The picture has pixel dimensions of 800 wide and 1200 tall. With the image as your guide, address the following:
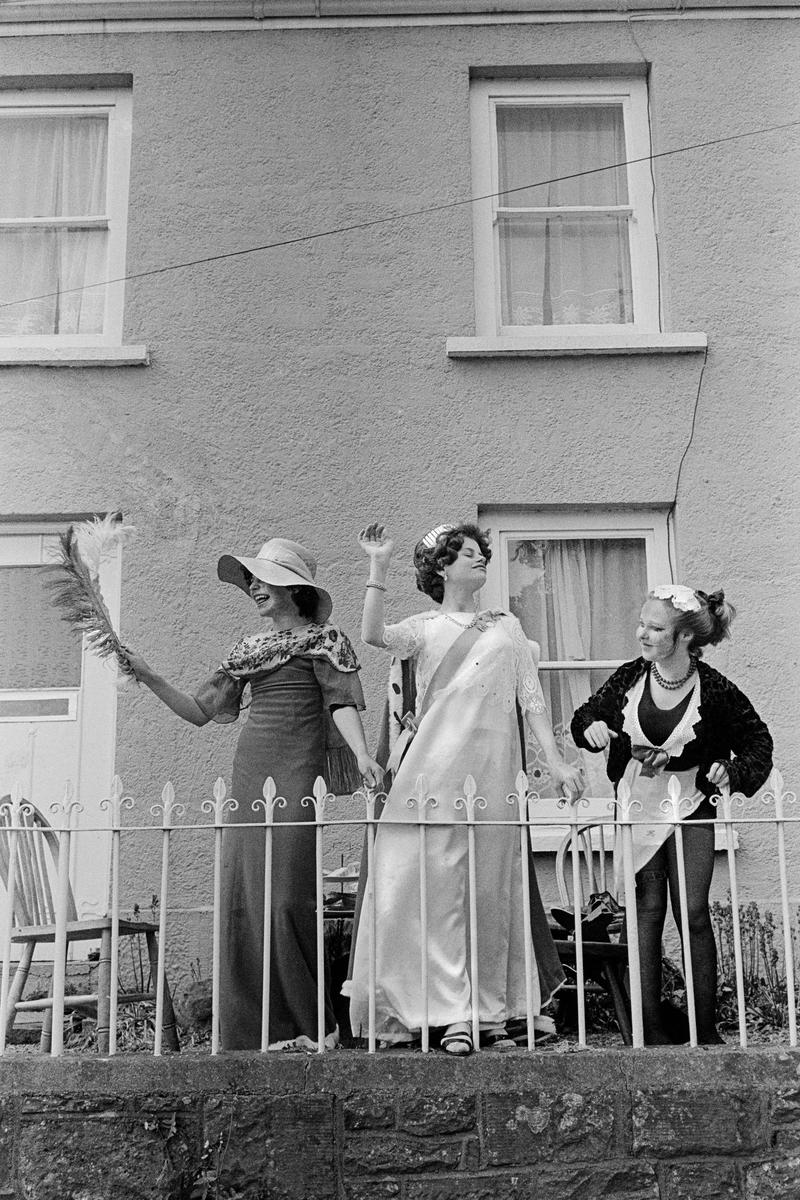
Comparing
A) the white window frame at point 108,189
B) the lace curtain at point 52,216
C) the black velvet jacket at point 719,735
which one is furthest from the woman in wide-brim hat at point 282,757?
the lace curtain at point 52,216

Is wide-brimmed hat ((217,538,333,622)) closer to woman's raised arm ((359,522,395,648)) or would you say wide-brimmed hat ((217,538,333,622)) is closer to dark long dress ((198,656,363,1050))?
dark long dress ((198,656,363,1050))

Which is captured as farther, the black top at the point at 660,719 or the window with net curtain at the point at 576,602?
the window with net curtain at the point at 576,602

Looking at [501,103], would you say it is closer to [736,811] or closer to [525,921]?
[736,811]

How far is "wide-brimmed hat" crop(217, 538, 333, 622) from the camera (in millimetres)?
5340

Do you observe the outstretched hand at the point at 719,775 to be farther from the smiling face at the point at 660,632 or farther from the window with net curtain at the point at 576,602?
the window with net curtain at the point at 576,602

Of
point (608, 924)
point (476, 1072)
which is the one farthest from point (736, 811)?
point (476, 1072)

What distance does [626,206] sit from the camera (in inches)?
307

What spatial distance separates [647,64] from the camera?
783cm

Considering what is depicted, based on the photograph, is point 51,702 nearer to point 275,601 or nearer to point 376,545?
point 275,601

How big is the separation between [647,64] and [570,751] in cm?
392

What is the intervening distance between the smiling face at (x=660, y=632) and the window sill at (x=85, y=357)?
3.43 m

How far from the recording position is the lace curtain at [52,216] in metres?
7.73

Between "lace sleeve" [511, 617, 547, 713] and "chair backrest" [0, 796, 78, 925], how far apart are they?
183cm

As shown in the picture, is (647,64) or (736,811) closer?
(736,811)
